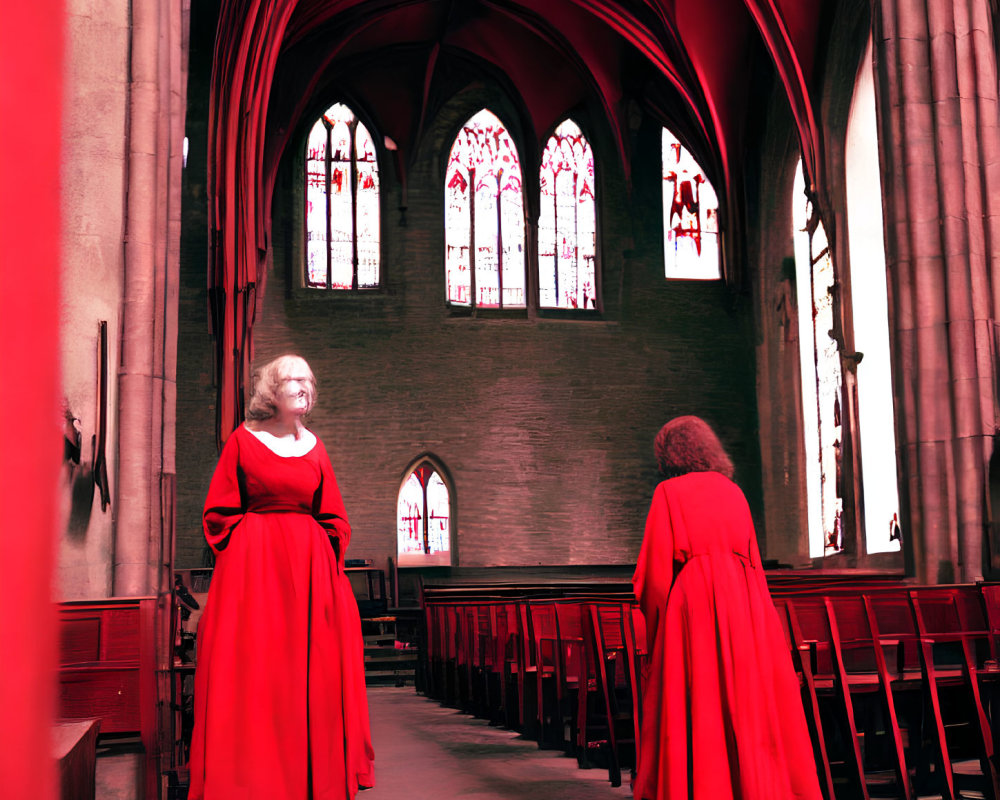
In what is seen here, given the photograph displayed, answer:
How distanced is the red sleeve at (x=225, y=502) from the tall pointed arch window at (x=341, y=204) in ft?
49.8

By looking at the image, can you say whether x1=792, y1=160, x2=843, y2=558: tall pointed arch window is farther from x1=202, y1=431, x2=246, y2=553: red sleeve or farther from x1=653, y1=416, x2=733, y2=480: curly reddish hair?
x1=202, y1=431, x2=246, y2=553: red sleeve

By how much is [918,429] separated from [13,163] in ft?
34.5

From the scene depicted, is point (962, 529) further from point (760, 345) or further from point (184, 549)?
point (184, 549)

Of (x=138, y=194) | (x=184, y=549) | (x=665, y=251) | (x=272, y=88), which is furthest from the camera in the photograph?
(x=665, y=251)

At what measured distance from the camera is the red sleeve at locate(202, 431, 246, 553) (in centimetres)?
392

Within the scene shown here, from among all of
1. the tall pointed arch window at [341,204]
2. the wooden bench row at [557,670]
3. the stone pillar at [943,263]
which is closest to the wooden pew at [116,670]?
the wooden bench row at [557,670]

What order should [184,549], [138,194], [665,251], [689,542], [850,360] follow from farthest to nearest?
[665,251], [184,549], [850,360], [138,194], [689,542]

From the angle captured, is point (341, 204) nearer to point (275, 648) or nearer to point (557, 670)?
point (557, 670)

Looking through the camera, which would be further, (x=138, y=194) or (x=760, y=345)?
(x=760, y=345)

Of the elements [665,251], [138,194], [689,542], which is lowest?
[689,542]

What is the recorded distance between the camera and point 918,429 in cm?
1020

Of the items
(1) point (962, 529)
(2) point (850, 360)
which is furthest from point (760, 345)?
(1) point (962, 529)

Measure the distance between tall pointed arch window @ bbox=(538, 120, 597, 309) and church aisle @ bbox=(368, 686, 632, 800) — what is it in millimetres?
11551

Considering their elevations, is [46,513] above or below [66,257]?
below
